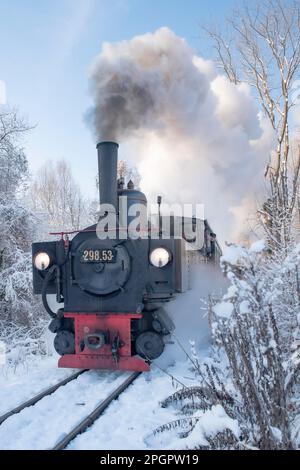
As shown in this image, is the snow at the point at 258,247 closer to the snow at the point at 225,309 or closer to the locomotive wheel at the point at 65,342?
the snow at the point at 225,309

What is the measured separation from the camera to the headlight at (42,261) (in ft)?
19.4

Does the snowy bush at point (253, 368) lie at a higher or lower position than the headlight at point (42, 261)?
lower

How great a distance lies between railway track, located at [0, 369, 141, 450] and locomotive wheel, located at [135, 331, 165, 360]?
11.3 inches

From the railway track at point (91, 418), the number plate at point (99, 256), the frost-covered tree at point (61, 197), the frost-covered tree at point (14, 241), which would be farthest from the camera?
the frost-covered tree at point (61, 197)

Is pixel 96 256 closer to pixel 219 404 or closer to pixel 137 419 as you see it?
pixel 137 419

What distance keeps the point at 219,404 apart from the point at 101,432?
110cm

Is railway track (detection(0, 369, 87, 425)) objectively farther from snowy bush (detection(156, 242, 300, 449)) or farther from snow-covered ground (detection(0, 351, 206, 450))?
snowy bush (detection(156, 242, 300, 449))

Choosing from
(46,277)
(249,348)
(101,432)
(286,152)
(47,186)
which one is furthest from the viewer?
(47,186)

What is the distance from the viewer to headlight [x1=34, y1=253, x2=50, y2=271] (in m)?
5.91

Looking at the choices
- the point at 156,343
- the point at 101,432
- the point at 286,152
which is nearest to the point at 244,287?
the point at 101,432

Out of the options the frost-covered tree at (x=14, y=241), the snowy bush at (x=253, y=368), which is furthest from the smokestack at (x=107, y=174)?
the frost-covered tree at (x=14, y=241)

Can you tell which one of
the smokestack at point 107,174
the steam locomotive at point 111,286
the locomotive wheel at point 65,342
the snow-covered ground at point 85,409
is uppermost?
A: the smokestack at point 107,174

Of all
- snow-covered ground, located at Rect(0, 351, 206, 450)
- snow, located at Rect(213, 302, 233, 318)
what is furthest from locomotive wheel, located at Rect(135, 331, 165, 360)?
snow, located at Rect(213, 302, 233, 318)

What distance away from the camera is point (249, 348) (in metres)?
2.86
